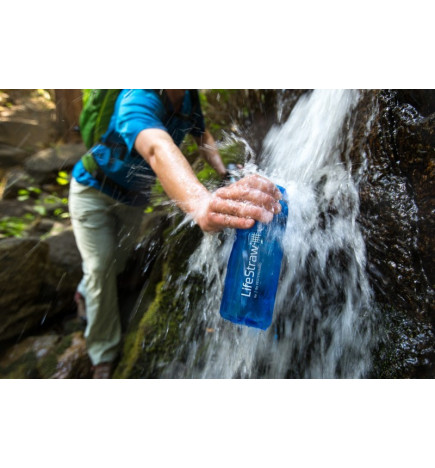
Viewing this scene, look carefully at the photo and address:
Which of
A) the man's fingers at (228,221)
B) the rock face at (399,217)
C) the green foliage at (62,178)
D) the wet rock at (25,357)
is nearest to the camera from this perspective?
the man's fingers at (228,221)

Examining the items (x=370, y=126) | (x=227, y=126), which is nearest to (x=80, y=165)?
(x=227, y=126)

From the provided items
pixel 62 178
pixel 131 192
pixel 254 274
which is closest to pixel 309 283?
pixel 254 274

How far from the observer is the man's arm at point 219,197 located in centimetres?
73

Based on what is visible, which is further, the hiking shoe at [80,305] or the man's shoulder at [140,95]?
the hiking shoe at [80,305]

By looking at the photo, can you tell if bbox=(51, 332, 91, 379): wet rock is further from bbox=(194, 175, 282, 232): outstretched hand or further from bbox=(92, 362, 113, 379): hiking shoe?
bbox=(194, 175, 282, 232): outstretched hand

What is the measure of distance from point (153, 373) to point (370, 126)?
1.30m

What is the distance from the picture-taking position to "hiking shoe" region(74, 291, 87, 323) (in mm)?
1351

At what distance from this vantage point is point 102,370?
1320mm

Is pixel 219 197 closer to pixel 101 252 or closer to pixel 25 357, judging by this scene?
pixel 101 252

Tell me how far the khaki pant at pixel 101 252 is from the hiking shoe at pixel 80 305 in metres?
0.03

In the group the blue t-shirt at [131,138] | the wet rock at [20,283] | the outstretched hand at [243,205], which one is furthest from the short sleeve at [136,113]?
the wet rock at [20,283]

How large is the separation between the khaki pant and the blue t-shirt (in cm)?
6

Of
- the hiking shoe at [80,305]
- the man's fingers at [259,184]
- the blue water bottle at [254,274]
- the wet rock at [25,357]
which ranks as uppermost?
the man's fingers at [259,184]

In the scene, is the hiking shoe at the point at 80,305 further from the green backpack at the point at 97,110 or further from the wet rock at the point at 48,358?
the green backpack at the point at 97,110
